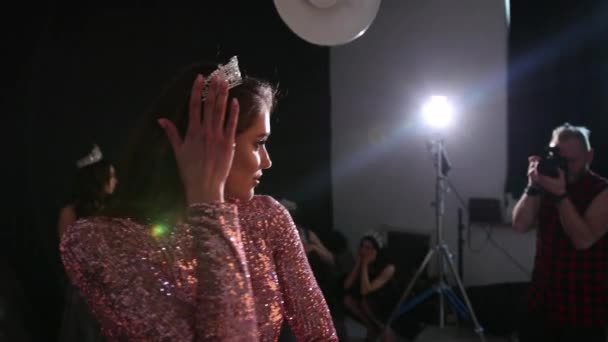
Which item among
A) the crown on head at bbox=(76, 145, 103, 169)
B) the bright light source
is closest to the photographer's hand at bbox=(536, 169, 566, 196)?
the bright light source

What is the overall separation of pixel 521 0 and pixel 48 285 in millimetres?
3251

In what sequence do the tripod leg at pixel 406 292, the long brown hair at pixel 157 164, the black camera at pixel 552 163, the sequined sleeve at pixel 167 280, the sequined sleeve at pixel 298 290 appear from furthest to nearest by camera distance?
1. the tripod leg at pixel 406 292
2. the black camera at pixel 552 163
3. the sequined sleeve at pixel 298 290
4. the long brown hair at pixel 157 164
5. the sequined sleeve at pixel 167 280

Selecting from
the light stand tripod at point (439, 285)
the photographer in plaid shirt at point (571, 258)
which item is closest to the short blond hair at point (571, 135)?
the photographer in plaid shirt at point (571, 258)

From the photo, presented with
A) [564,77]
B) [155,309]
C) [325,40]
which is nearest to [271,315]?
[155,309]

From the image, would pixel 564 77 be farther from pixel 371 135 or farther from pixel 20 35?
pixel 20 35

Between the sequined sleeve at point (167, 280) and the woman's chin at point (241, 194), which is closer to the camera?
the sequined sleeve at point (167, 280)

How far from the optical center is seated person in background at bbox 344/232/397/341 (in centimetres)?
324

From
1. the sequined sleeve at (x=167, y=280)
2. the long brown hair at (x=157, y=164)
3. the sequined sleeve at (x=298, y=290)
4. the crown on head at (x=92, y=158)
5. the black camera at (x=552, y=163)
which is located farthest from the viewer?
the crown on head at (x=92, y=158)

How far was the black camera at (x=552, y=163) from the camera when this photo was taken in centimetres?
183

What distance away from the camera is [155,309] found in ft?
1.86

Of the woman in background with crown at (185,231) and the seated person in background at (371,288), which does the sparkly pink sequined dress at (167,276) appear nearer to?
the woman in background with crown at (185,231)

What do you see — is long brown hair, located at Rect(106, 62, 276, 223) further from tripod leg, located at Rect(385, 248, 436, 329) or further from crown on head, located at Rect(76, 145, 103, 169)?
tripod leg, located at Rect(385, 248, 436, 329)

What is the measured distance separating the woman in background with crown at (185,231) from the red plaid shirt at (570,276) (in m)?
1.34

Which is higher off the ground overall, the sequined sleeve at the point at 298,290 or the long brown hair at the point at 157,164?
the long brown hair at the point at 157,164
